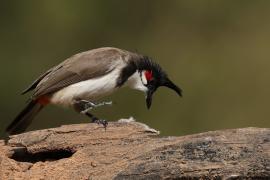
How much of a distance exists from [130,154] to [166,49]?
370 inches

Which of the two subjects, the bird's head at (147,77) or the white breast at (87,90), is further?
the bird's head at (147,77)

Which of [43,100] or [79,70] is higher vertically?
[79,70]

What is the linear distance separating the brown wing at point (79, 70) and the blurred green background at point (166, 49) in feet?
18.4

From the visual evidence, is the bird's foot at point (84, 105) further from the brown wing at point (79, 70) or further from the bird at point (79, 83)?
the brown wing at point (79, 70)

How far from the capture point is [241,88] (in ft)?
46.5

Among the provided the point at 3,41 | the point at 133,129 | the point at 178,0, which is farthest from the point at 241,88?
the point at 133,129

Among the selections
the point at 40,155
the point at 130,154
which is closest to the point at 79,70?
the point at 40,155

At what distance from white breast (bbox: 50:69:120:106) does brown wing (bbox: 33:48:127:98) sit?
1.7 inches

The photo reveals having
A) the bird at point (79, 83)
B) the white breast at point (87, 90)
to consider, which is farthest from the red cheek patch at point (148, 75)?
the white breast at point (87, 90)

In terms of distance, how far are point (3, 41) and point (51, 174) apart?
33.3 feet

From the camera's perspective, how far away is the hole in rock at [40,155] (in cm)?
655

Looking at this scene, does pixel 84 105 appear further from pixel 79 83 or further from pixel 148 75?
pixel 148 75

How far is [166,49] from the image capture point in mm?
15562

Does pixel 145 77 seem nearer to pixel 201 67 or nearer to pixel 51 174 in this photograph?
pixel 51 174
